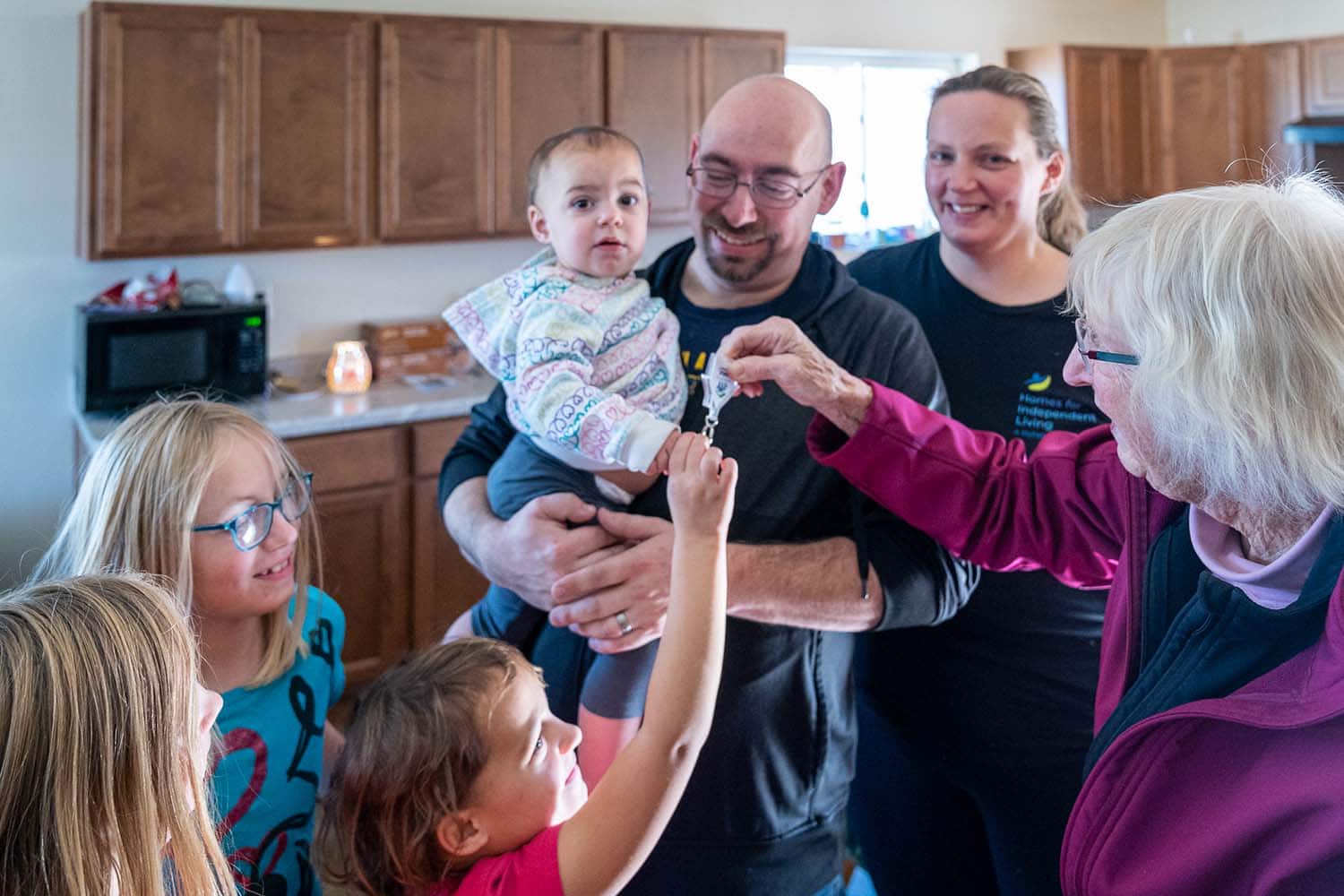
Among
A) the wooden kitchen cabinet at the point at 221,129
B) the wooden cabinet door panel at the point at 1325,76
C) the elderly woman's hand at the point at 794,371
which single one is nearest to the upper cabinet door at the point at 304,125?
the wooden kitchen cabinet at the point at 221,129

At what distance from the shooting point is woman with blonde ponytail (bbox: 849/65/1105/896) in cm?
188

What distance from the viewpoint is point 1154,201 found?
1188 mm

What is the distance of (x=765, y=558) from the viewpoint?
155 centimetres

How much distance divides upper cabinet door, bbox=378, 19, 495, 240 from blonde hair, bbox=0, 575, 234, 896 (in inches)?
127

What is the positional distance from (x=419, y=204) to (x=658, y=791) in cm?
326

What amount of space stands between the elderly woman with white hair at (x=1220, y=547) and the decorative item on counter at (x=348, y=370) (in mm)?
3296

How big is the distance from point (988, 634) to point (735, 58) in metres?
3.36

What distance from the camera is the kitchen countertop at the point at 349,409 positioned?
12.2 ft

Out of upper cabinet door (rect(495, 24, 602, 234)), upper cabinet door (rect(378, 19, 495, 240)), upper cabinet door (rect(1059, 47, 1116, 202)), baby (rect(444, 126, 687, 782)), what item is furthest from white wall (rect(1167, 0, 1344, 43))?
baby (rect(444, 126, 687, 782))

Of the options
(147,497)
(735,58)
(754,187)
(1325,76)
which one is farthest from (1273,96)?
(147,497)

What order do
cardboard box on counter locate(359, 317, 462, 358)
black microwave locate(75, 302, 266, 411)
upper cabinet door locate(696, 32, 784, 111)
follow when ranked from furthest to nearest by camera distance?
upper cabinet door locate(696, 32, 784, 111) → cardboard box on counter locate(359, 317, 462, 358) → black microwave locate(75, 302, 266, 411)

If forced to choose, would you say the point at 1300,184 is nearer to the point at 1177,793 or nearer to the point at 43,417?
the point at 1177,793

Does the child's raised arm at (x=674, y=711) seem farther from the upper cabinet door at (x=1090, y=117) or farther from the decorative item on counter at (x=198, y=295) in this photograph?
the upper cabinet door at (x=1090, y=117)

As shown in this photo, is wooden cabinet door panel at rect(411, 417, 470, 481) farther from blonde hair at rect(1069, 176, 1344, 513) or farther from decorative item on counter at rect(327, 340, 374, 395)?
blonde hair at rect(1069, 176, 1344, 513)
